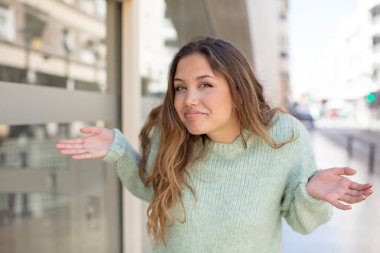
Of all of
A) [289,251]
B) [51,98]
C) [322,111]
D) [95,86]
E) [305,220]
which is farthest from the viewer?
[322,111]

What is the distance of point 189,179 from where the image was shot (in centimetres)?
161

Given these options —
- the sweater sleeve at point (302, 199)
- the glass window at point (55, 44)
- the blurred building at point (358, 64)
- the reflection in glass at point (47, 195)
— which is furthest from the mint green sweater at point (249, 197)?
the blurred building at point (358, 64)

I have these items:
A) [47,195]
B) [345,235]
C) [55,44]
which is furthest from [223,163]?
[345,235]

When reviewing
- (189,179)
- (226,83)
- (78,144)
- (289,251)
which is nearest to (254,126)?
(226,83)

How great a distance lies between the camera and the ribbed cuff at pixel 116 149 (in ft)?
5.49

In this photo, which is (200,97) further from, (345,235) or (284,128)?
(345,235)

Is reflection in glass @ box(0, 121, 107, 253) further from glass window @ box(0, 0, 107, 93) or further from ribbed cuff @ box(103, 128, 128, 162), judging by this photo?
ribbed cuff @ box(103, 128, 128, 162)

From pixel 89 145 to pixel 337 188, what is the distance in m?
0.91

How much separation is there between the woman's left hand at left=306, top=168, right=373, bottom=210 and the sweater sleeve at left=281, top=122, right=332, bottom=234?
3 cm

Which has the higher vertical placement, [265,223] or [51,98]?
[51,98]

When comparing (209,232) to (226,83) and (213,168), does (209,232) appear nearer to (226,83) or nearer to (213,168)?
(213,168)

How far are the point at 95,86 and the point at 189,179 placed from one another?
1496 mm

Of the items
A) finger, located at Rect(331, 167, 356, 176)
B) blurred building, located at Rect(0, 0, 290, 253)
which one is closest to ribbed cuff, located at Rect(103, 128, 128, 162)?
blurred building, located at Rect(0, 0, 290, 253)

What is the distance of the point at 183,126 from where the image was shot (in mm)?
1640
